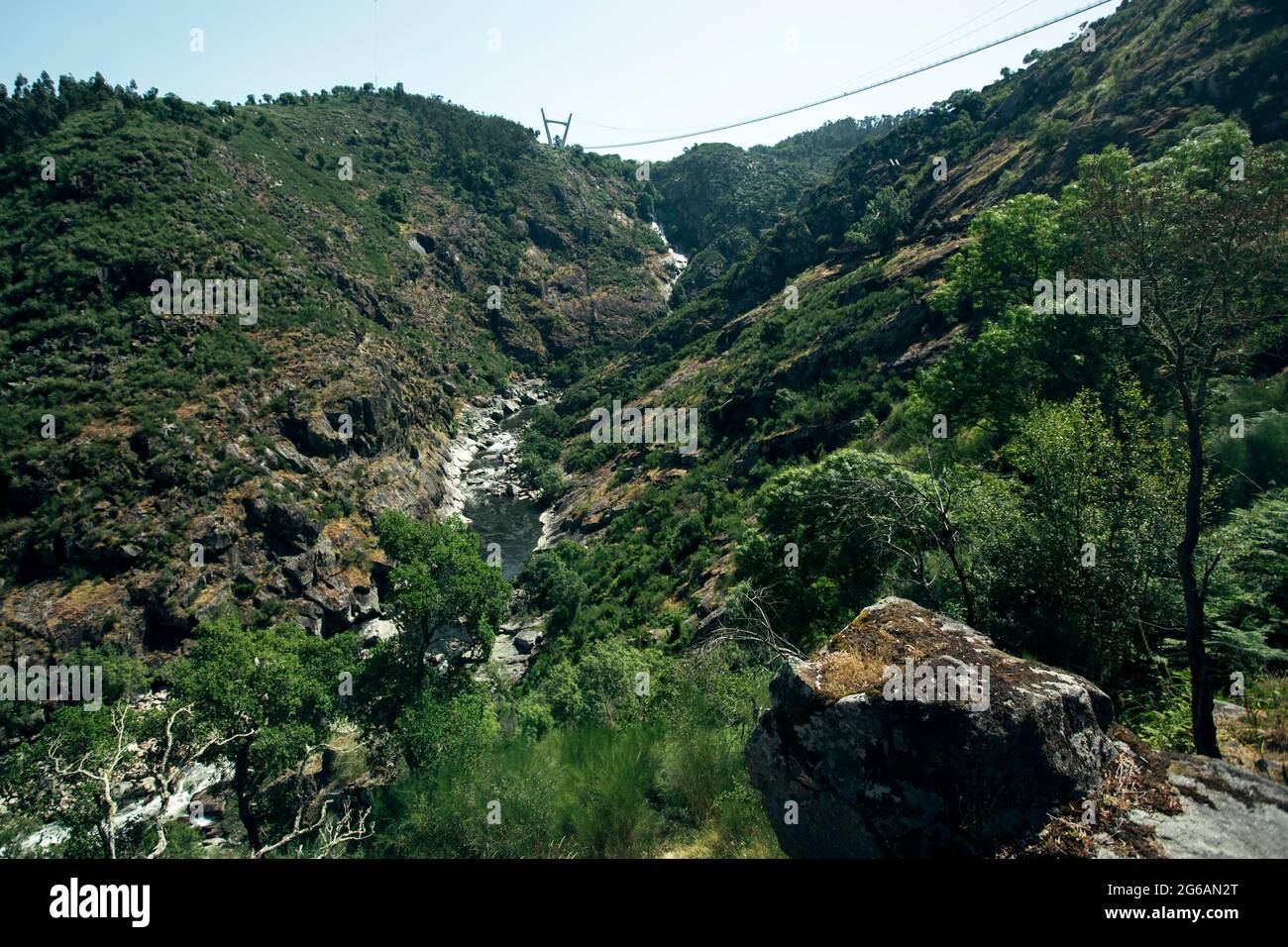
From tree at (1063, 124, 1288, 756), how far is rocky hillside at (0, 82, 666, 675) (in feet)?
124

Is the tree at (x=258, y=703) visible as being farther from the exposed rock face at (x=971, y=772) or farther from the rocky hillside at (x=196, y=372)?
the rocky hillside at (x=196, y=372)

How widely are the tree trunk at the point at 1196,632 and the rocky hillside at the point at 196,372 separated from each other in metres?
37.6

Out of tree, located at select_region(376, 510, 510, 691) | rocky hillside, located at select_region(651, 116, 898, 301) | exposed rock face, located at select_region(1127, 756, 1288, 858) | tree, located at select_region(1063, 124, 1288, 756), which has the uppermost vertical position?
rocky hillside, located at select_region(651, 116, 898, 301)

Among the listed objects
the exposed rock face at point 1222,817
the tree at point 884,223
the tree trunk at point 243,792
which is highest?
the tree at point 884,223

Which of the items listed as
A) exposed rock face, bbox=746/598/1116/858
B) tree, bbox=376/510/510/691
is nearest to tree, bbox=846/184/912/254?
tree, bbox=376/510/510/691

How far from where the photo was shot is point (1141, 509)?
315 inches

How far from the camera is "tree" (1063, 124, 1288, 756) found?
637cm

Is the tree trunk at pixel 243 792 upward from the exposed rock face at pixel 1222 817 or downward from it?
downward

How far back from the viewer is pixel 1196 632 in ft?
19.9

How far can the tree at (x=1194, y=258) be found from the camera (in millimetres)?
6371

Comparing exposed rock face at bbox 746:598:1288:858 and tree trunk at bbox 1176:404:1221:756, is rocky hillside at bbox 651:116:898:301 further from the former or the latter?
exposed rock face at bbox 746:598:1288:858

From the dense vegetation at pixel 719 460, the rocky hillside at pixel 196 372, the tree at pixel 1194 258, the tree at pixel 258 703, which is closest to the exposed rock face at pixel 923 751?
the dense vegetation at pixel 719 460

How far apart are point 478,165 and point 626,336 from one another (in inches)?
1851
